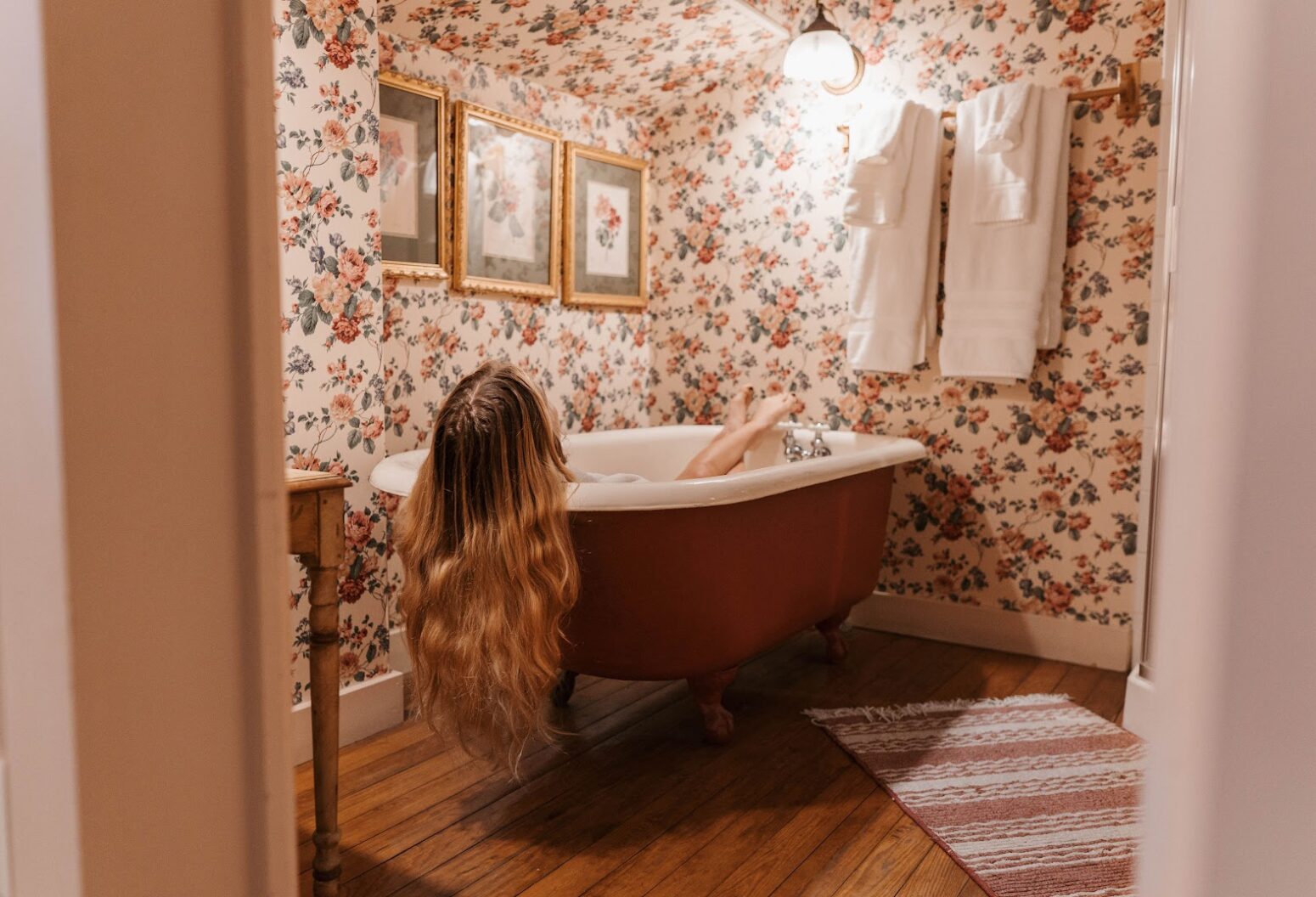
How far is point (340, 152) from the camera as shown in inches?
82.4

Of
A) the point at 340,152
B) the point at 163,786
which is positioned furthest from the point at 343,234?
the point at 163,786

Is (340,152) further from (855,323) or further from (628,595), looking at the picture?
(855,323)

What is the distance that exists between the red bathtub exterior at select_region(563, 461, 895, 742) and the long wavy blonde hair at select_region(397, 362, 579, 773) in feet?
0.42

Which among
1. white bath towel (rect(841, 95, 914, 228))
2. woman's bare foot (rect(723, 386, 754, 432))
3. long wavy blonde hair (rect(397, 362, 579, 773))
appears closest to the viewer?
long wavy blonde hair (rect(397, 362, 579, 773))

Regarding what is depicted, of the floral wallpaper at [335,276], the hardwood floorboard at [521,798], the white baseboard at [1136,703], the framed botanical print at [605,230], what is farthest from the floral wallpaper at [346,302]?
the white baseboard at [1136,703]

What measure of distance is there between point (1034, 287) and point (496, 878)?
2.14m

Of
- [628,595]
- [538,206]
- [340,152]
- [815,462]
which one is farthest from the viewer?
[538,206]

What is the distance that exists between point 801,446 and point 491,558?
1.59 metres

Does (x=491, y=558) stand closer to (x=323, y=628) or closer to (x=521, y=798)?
(x=323, y=628)

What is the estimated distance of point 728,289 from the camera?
3.45 m

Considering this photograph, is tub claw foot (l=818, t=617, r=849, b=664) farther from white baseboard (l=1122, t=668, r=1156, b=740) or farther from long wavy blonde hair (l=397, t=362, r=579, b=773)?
long wavy blonde hair (l=397, t=362, r=579, b=773)

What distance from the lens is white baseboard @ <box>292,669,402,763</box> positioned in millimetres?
2045

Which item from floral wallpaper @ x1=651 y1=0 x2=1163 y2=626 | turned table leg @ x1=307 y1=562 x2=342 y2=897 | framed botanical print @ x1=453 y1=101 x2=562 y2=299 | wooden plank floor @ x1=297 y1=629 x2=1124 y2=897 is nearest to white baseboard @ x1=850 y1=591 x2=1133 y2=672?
floral wallpaper @ x1=651 y1=0 x2=1163 y2=626

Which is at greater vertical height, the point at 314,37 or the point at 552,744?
the point at 314,37
